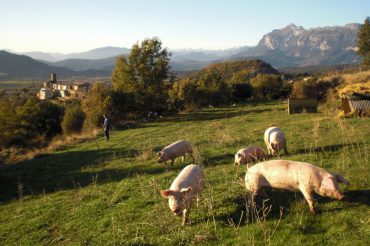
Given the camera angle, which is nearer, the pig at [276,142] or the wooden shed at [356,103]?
the pig at [276,142]

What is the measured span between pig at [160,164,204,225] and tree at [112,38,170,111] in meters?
36.9

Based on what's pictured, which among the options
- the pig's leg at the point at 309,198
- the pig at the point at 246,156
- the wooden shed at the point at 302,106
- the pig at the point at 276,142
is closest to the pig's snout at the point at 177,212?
the pig's leg at the point at 309,198

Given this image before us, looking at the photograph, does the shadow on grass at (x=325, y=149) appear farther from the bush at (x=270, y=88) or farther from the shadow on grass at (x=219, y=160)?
the bush at (x=270, y=88)

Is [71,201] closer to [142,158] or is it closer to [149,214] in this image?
[149,214]

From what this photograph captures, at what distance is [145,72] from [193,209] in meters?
39.7

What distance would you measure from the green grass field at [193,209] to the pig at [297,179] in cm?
35

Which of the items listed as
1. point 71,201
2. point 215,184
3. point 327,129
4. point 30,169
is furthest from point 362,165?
point 30,169

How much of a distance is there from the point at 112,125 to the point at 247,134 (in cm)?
1976

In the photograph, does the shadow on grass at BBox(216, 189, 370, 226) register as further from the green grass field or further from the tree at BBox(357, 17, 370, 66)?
the tree at BBox(357, 17, 370, 66)

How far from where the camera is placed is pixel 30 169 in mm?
19594

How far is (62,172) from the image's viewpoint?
688 inches

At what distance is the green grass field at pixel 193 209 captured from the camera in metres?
7.37

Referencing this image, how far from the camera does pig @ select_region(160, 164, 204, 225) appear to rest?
839 cm

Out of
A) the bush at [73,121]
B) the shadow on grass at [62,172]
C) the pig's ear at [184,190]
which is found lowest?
the bush at [73,121]
